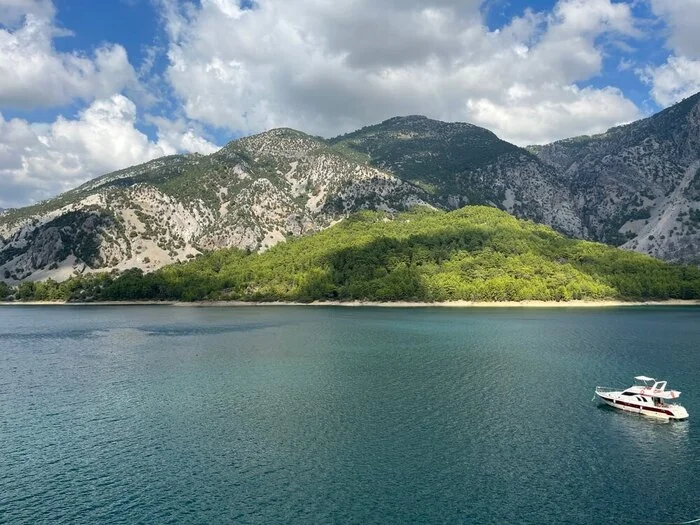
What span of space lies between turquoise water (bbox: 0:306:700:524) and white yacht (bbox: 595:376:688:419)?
4.41ft

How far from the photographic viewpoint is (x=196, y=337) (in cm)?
10600

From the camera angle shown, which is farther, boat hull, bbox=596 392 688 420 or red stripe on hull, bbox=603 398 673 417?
red stripe on hull, bbox=603 398 673 417

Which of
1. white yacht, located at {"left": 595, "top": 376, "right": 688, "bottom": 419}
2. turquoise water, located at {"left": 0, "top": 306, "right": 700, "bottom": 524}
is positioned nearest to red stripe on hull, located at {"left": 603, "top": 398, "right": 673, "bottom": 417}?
white yacht, located at {"left": 595, "top": 376, "right": 688, "bottom": 419}

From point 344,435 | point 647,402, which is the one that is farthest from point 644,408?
point 344,435

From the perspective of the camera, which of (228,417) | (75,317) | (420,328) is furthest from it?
(75,317)

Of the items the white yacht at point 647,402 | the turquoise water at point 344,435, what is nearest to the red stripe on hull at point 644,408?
the white yacht at point 647,402

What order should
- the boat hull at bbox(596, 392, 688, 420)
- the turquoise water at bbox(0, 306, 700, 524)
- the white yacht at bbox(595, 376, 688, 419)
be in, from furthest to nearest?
the white yacht at bbox(595, 376, 688, 419), the boat hull at bbox(596, 392, 688, 420), the turquoise water at bbox(0, 306, 700, 524)

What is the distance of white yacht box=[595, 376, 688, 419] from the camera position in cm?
5025

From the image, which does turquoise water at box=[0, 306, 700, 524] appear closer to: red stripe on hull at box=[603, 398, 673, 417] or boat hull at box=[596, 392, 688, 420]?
boat hull at box=[596, 392, 688, 420]

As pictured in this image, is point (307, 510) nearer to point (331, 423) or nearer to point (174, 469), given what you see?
point (174, 469)

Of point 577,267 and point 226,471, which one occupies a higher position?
point 577,267

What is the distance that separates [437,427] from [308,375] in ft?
84.5

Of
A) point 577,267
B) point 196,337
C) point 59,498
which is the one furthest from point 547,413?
point 577,267

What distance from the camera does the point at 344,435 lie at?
45.5 meters
